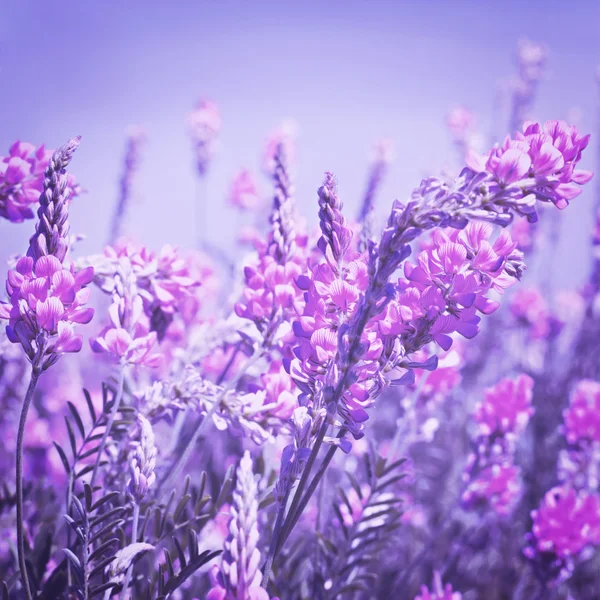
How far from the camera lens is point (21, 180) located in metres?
1.13

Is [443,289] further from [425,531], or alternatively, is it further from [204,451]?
[425,531]

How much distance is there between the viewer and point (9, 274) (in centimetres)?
88

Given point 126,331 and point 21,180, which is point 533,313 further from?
point 21,180

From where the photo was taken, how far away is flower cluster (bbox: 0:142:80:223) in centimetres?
111

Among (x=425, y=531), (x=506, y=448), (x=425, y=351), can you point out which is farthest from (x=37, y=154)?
(x=425, y=531)

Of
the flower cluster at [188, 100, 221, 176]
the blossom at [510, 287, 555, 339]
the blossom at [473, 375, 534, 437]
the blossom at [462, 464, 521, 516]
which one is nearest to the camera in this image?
the blossom at [473, 375, 534, 437]

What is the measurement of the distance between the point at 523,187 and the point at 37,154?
1.12 m

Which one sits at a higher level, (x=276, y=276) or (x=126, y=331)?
(x=276, y=276)

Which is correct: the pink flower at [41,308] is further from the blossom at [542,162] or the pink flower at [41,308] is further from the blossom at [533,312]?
the blossom at [533,312]

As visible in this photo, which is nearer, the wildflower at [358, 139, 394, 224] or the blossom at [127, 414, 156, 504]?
the blossom at [127, 414, 156, 504]

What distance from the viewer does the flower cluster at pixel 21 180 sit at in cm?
111

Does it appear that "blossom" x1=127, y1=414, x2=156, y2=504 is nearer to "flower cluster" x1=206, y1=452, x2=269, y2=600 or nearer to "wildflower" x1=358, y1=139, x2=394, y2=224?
"flower cluster" x1=206, y1=452, x2=269, y2=600

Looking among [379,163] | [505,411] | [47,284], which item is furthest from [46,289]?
[379,163]

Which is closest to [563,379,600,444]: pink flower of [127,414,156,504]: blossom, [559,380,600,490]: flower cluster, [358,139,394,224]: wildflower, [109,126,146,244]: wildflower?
[559,380,600,490]: flower cluster
